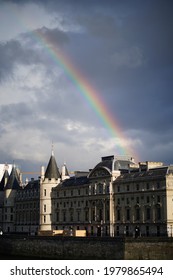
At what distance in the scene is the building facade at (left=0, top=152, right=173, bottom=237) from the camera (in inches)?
4904

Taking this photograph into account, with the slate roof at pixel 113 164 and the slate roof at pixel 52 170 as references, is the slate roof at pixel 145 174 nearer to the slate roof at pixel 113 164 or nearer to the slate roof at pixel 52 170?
the slate roof at pixel 113 164

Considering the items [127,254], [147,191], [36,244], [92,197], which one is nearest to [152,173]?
[147,191]

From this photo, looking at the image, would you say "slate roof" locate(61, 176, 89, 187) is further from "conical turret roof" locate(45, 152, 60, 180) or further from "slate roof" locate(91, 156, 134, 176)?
"slate roof" locate(91, 156, 134, 176)

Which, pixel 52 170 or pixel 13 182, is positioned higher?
pixel 52 170

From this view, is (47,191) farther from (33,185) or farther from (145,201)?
(145,201)

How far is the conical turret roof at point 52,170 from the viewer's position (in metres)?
162

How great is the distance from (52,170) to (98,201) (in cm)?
2586

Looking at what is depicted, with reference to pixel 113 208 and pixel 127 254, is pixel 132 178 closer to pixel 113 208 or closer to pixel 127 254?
pixel 113 208

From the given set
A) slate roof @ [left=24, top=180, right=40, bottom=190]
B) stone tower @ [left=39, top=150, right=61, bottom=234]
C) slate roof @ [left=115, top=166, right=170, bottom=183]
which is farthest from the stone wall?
slate roof @ [left=24, top=180, right=40, bottom=190]

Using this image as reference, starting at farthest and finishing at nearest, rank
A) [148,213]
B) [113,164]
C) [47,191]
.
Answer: [47,191], [113,164], [148,213]

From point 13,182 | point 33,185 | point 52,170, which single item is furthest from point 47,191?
point 13,182

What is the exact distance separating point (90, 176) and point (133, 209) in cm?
1898

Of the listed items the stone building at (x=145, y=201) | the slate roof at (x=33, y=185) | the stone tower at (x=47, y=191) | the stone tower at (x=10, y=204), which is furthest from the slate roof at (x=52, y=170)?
the stone building at (x=145, y=201)

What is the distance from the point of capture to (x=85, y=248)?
97438 mm
